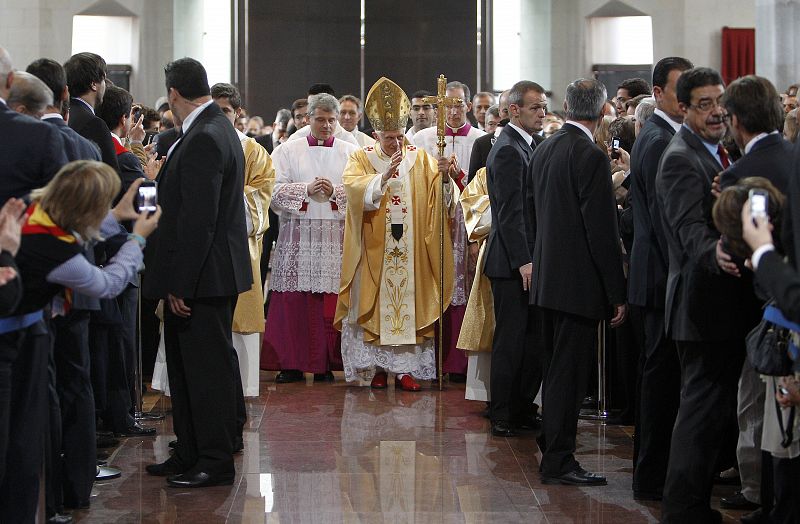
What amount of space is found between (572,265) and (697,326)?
979 millimetres

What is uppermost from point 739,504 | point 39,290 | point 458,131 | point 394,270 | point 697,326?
point 458,131

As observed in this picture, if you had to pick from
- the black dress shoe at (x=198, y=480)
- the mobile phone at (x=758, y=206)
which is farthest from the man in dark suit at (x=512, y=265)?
the mobile phone at (x=758, y=206)

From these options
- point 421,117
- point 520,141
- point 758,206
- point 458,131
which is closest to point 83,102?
point 520,141

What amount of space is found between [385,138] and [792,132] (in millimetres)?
2652

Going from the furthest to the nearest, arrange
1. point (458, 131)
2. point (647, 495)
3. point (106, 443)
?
point (458, 131)
point (106, 443)
point (647, 495)

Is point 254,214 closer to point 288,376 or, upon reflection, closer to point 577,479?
point 288,376

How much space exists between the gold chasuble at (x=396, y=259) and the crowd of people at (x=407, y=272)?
1 centimetres

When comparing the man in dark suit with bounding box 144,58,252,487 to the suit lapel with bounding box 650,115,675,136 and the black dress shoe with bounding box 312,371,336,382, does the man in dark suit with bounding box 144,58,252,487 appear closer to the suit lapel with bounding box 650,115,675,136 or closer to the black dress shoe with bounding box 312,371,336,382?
the suit lapel with bounding box 650,115,675,136

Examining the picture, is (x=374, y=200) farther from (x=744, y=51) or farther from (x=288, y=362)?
(x=744, y=51)

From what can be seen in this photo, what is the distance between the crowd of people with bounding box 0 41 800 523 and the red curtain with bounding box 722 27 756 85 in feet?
28.4

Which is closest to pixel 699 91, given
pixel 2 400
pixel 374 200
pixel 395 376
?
pixel 2 400

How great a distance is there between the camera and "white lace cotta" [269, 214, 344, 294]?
25.8 feet

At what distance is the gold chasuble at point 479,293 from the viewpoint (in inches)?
264

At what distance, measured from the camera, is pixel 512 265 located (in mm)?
6047
